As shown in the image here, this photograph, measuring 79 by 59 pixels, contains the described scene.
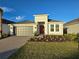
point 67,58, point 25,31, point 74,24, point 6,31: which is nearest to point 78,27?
point 74,24

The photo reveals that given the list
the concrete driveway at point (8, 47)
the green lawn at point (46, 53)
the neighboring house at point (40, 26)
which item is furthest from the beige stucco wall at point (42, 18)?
the green lawn at point (46, 53)

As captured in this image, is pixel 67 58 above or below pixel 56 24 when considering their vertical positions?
below

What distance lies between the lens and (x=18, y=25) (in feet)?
125

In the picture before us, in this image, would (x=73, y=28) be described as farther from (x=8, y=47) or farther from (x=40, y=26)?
(x=8, y=47)

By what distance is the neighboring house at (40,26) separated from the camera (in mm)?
36594

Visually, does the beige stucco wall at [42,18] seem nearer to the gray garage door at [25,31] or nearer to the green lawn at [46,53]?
the gray garage door at [25,31]

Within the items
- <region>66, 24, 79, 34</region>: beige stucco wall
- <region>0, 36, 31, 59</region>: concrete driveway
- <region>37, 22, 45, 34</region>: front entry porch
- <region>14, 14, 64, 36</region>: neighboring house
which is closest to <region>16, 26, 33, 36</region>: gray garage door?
<region>14, 14, 64, 36</region>: neighboring house

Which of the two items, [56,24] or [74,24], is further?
[74,24]

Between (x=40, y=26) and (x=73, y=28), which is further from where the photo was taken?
(x=73, y=28)

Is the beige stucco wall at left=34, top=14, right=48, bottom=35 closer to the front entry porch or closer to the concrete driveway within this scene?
Result: the front entry porch

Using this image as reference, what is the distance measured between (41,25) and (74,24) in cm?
927

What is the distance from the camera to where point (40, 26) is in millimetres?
38125

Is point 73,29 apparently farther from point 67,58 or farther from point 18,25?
point 67,58

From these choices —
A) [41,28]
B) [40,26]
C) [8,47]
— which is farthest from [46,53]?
[41,28]
